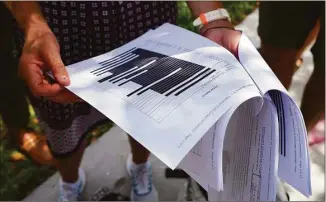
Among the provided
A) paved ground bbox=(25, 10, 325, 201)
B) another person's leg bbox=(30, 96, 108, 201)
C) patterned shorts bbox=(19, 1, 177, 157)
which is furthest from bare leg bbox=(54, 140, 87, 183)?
patterned shorts bbox=(19, 1, 177, 157)

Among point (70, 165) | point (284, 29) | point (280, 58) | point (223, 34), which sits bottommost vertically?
point (70, 165)

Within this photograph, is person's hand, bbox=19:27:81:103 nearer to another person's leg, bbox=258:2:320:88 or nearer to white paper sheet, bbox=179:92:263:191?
white paper sheet, bbox=179:92:263:191

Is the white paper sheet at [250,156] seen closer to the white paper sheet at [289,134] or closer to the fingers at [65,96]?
the white paper sheet at [289,134]

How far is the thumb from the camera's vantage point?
0.86 m

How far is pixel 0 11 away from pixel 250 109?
3.66ft

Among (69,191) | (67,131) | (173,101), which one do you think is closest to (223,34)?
(173,101)

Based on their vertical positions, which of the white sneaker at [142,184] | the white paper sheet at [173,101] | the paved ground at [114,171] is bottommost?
the paved ground at [114,171]

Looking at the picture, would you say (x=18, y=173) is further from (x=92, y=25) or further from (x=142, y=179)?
(x=92, y=25)

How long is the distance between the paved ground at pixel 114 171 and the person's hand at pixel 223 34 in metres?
0.85

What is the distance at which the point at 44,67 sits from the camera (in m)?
0.96

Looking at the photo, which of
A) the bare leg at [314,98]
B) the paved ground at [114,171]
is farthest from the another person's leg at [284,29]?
the paved ground at [114,171]

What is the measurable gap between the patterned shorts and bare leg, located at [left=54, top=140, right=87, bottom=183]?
0.22 m

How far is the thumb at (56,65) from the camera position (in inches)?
33.8

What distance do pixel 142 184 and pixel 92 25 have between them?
75 cm
